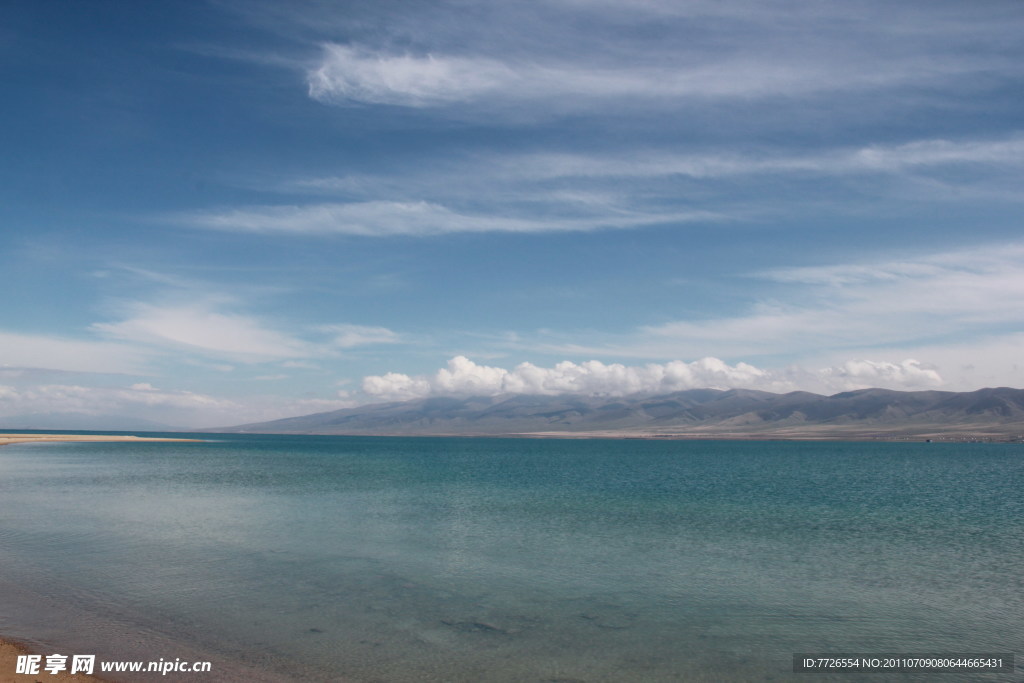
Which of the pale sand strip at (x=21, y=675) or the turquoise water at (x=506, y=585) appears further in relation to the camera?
the turquoise water at (x=506, y=585)

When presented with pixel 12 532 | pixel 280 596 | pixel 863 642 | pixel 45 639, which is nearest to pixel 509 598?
pixel 280 596

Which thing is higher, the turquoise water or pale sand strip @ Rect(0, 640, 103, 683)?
pale sand strip @ Rect(0, 640, 103, 683)

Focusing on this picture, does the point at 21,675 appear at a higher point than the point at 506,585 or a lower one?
higher

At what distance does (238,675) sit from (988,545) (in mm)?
34520

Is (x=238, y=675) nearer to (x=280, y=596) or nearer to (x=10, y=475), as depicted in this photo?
(x=280, y=596)

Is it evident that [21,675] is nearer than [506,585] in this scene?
Yes

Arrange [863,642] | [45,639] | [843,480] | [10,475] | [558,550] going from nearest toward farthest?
[45,639] → [863,642] → [558,550] → [10,475] → [843,480]

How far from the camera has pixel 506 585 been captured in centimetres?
2377

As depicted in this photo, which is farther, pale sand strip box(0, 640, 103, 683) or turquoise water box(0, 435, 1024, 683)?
turquoise water box(0, 435, 1024, 683)

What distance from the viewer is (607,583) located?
24.1 m

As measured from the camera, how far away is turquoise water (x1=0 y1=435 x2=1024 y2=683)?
55.8 feet

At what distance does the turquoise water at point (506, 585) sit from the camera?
1702cm

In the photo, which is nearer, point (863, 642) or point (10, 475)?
point (863, 642)

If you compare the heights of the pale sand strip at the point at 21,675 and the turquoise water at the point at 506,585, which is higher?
the pale sand strip at the point at 21,675
